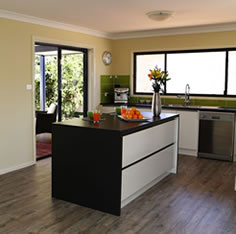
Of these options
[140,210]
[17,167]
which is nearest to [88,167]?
[140,210]

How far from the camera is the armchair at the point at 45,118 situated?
6.19 meters

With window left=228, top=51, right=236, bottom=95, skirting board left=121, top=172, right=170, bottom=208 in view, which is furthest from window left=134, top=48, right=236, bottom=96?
skirting board left=121, top=172, right=170, bottom=208

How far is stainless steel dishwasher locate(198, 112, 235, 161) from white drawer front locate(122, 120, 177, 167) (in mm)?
1237

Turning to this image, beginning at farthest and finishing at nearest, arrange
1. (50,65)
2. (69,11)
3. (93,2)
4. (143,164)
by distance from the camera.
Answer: (50,65) < (69,11) < (93,2) < (143,164)

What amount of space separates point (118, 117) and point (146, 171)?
821mm

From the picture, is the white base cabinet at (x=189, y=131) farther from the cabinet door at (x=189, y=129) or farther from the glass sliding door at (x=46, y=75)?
the glass sliding door at (x=46, y=75)

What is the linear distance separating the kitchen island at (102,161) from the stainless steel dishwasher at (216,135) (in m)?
2.05

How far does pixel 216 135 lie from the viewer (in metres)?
5.66

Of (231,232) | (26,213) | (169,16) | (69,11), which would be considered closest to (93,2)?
(69,11)

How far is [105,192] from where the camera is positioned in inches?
131

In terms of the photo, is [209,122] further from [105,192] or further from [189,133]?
[105,192]

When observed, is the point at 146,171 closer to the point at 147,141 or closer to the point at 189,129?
the point at 147,141

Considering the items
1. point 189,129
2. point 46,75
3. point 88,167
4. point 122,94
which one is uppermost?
point 46,75

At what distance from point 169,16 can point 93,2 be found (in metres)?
1.23
